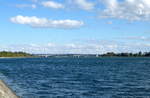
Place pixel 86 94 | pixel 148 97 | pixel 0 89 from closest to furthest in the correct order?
pixel 0 89, pixel 148 97, pixel 86 94

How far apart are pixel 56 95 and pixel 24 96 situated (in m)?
3.11

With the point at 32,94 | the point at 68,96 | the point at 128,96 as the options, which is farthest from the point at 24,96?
the point at 128,96

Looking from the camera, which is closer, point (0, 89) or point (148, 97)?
point (0, 89)

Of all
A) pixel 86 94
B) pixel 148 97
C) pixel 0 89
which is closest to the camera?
pixel 0 89

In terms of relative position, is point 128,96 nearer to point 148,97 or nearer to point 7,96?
point 148,97

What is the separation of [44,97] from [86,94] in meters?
4.71

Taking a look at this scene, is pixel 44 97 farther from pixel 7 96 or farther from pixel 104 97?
pixel 7 96

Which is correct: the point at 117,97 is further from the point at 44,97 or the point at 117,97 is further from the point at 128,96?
the point at 44,97

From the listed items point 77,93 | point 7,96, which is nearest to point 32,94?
point 77,93

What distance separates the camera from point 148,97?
33406 millimetres

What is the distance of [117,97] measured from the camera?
3362 cm

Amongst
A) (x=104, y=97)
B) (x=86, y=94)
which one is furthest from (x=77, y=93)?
(x=104, y=97)

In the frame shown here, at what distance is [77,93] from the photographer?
3666cm

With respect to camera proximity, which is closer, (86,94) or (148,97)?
(148,97)
